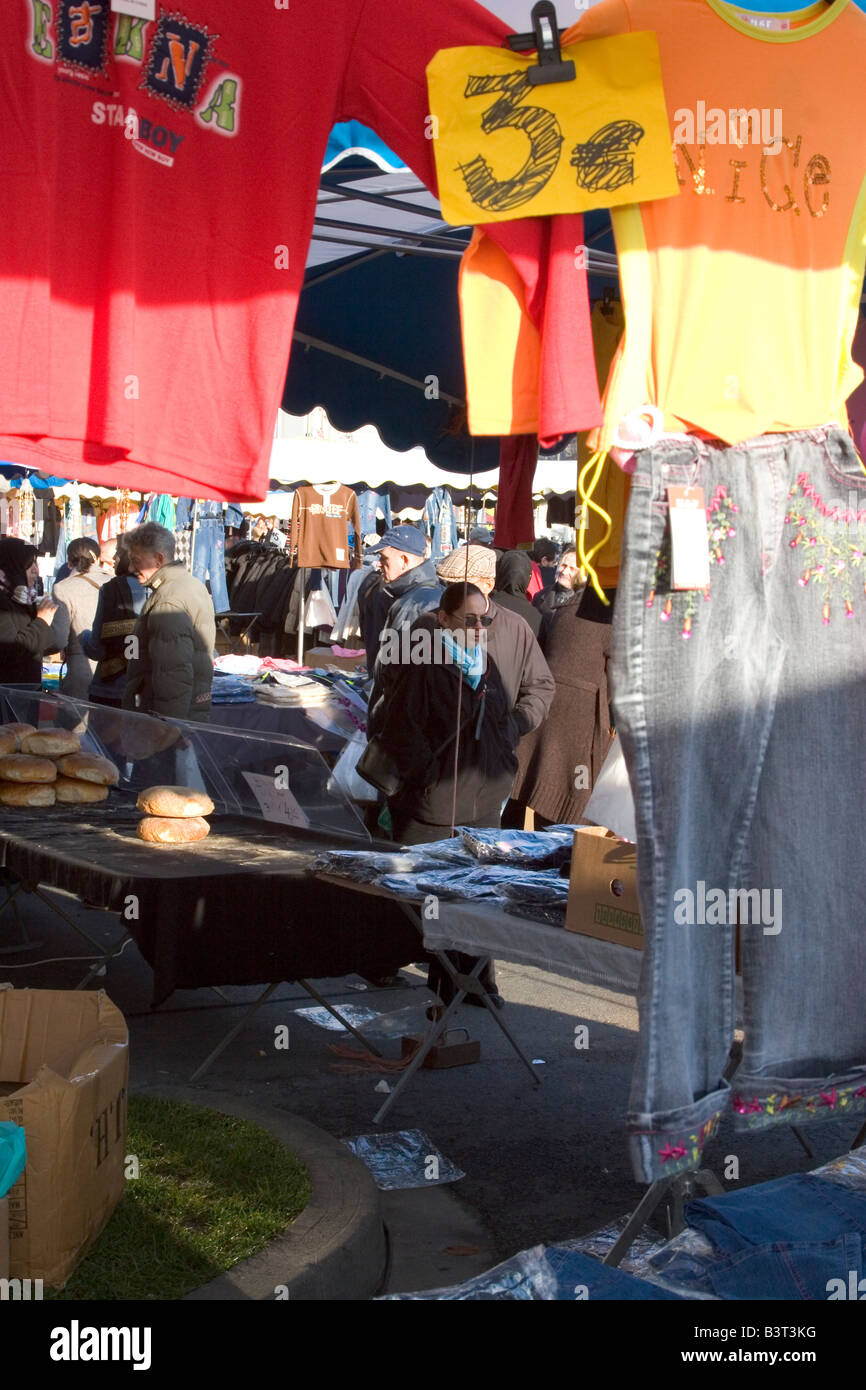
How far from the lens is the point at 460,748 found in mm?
6277

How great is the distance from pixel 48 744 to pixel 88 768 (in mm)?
236

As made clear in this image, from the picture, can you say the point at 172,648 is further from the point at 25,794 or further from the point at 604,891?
the point at 604,891

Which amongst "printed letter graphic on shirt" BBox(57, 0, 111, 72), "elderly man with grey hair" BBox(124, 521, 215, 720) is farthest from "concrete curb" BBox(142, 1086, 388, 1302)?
"elderly man with grey hair" BBox(124, 521, 215, 720)

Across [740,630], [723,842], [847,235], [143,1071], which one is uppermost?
[847,235]

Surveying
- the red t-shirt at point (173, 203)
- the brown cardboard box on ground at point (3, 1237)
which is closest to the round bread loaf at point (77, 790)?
the brown cardboard box on ground at point (3, 1237)

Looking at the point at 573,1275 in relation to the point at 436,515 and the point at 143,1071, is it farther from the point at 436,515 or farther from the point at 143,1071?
the point at 436,515

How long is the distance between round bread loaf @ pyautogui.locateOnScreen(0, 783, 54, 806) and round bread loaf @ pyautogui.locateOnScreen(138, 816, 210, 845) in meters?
0.71

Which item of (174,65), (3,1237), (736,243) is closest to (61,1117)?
(3,1237)

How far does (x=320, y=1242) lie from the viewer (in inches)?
136

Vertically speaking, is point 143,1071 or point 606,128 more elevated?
point 606,128

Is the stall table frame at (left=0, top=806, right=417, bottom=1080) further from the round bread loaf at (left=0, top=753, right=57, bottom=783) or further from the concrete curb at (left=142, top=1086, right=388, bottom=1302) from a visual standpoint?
the concrete curb at (left=142, top=1086, right=388, bottom=1302)
